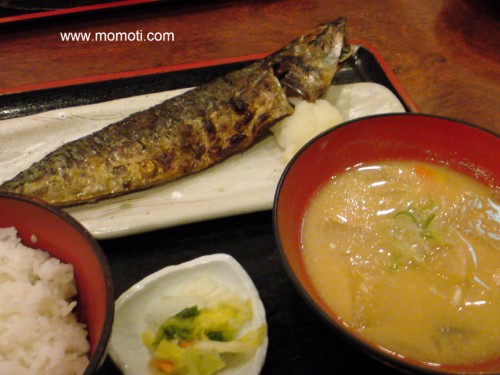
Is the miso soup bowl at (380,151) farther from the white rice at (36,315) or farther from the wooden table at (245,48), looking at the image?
the white rice at (36,315)

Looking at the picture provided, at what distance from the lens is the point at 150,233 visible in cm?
174

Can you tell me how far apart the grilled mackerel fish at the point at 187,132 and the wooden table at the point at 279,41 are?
0.54 metres

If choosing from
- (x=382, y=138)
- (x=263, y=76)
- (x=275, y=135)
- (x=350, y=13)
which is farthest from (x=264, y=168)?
(x=350, y=13)

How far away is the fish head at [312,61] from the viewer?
213 centimetres

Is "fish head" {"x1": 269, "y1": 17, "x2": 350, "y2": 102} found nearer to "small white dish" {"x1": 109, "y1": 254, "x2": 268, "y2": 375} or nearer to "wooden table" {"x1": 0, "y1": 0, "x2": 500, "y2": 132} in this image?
"wooden table" {"x1": 0, "y1": 0, "x2": 500, "y2": 132}

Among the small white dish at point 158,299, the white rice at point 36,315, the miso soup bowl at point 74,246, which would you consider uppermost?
the miso soup bowl at point 74,246

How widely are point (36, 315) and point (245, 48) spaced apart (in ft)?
6.66

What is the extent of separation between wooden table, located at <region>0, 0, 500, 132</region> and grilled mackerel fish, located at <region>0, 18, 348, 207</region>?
54 cm

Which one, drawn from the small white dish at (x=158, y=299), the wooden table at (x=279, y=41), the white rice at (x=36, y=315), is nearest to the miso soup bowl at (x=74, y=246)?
the white rice at (x=36, y=315)

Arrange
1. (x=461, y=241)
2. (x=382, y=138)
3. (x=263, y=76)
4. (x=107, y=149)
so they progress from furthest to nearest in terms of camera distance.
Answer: (x=263, y=76) → (x=107, y=149) → (x=382, y=138) → (x=461, y=241)

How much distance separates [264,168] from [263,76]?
0.47 m

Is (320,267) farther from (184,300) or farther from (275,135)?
(275,135)

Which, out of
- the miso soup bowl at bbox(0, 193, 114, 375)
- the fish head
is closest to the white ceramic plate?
the fish head

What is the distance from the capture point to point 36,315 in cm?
112
